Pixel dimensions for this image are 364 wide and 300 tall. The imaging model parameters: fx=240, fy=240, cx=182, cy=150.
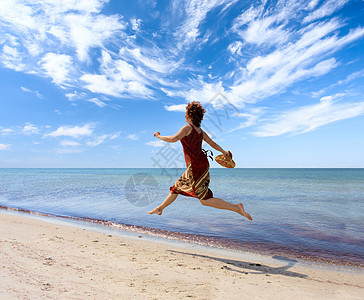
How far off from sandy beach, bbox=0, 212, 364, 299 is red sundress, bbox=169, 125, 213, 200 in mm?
1159

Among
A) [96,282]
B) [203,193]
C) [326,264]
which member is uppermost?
[203,193]

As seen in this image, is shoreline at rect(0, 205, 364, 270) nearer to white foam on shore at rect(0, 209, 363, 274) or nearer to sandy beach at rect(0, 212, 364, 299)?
white foam on shore at rect(0, 209, 363, 274)

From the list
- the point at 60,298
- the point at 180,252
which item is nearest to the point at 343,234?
the point at 180,252

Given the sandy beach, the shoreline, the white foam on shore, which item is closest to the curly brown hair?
the sandy beach

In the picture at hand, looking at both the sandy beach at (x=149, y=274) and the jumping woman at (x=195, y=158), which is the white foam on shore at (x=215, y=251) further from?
the jumping woman at (x=195, y=158)

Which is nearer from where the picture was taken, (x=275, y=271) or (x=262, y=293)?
(x=262, y=293)

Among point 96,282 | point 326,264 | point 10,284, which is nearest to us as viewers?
point 10,284

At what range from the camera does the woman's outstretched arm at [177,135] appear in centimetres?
396

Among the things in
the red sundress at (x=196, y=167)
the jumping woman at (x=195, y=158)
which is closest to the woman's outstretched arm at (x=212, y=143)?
the jumping woman at (x=195, y=158)

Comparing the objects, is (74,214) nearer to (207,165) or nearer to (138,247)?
(138,247)

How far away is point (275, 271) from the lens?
3805 millimetres

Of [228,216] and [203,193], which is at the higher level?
[203,193]

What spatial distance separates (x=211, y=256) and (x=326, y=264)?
2.13 meters

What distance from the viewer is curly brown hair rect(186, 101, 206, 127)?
412 centimetres
